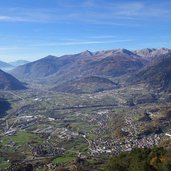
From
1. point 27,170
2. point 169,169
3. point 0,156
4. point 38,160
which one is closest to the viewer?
point 169,169

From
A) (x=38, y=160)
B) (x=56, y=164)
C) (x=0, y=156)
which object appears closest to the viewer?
(x=56, y=164)

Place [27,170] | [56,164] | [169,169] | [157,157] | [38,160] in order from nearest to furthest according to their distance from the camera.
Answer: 1. [169,169]
2. [157,157]
3. [27,170]
4. [56,164]
5. [38,160]

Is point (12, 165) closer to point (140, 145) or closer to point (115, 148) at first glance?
point (115, 148)

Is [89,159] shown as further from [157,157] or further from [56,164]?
[157,157]

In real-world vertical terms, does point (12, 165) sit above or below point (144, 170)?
below

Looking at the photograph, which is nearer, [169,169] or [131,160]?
[169,169]

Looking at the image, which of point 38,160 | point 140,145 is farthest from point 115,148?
point 38,160

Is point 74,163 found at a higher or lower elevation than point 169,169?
lower

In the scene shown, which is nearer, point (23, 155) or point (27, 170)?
point (27, 170)

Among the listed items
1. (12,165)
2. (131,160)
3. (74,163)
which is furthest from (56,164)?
(131,160)
